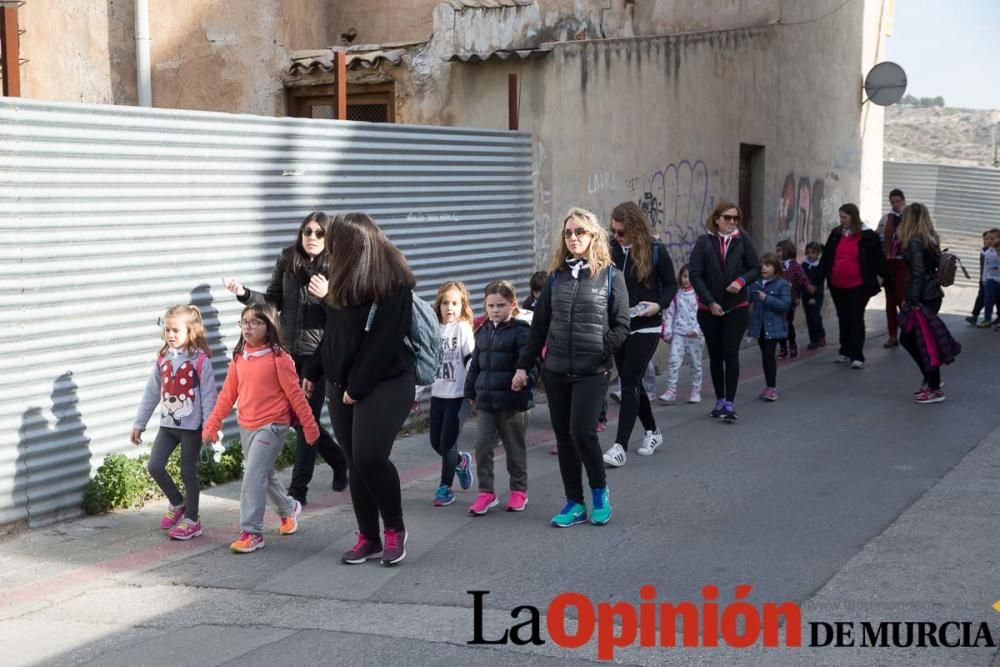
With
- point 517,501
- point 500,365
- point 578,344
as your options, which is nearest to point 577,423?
point 578,344

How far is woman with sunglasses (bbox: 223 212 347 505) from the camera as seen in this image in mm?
7902

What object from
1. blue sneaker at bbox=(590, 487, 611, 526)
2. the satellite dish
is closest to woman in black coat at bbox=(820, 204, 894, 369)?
the satellite dish

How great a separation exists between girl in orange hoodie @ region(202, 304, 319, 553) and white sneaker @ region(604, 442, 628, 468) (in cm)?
273

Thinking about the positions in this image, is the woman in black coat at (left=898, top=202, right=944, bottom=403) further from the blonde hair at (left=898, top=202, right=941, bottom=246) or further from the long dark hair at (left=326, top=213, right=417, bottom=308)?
the long dark hair at (left=326, top=213, right=417, bottom=308)

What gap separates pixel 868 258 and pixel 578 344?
8235 millimetres

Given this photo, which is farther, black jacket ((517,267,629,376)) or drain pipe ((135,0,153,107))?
drain pipe ((135,0,153,107))

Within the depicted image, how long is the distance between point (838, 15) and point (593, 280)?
575 inches

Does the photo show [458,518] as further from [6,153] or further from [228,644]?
[6,153]

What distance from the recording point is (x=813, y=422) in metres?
10.9

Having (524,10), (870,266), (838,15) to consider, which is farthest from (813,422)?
(838,15)

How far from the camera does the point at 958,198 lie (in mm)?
30984

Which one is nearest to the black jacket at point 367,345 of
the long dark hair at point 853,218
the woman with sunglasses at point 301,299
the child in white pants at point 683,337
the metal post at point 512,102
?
the woman with sunglasses at point 301,299

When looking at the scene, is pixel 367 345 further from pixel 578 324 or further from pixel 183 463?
pixel 183 463

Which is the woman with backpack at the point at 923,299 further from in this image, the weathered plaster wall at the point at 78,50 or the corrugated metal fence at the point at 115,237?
the weathered plaster wall at the point at 78,50
